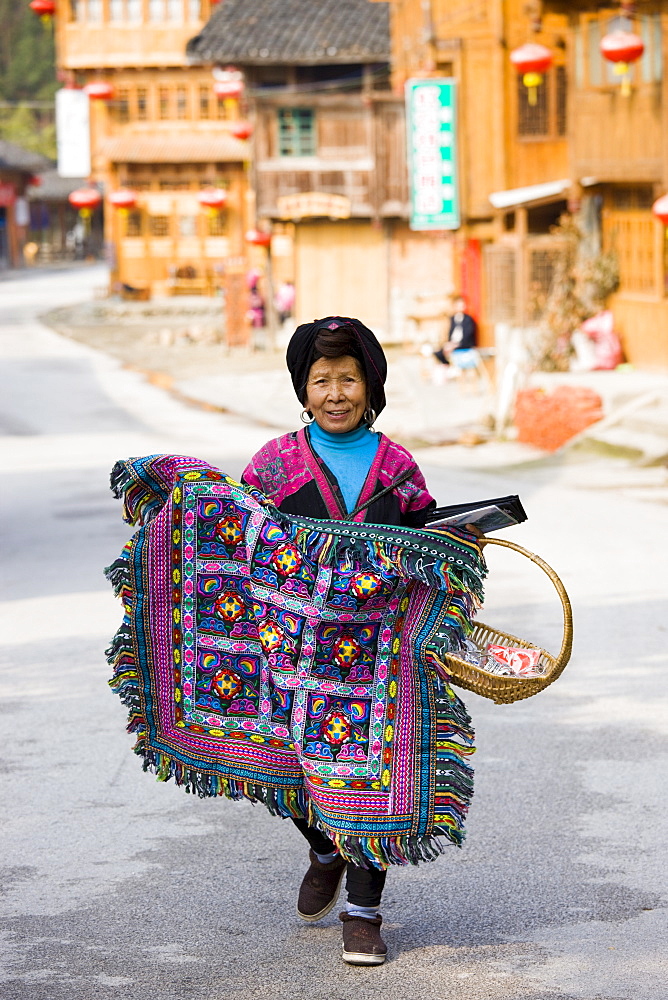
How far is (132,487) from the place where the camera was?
13.8 ft

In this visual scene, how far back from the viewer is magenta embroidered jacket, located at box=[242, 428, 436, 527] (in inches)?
161

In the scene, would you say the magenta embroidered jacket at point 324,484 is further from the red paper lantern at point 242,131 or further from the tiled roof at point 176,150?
the tiled roof at point 176,150

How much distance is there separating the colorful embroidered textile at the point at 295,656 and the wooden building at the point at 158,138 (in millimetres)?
42768

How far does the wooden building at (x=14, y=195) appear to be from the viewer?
6569 centimetres

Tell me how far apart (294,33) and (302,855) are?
3377cm

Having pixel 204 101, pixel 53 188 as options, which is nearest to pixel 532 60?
pixel 204 101

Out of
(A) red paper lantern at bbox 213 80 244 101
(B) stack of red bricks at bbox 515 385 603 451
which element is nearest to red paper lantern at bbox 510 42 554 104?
(B) stack of red bricks at bbox 515 385 603 451

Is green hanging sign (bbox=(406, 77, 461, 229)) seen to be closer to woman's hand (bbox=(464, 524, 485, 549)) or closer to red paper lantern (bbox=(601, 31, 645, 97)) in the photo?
red paper lantern (bbox=(601, 31, 645, 97))

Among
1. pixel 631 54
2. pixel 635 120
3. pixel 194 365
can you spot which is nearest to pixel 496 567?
pixel 631 54

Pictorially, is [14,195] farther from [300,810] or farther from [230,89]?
[300,810]

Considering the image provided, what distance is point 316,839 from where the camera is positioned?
164 inches

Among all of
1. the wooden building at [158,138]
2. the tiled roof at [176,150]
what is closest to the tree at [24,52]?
the wooden building at [158,138]

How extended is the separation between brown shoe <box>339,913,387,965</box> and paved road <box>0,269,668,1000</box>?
58mm

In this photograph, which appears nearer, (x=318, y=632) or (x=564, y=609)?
(x=564, y=609)
